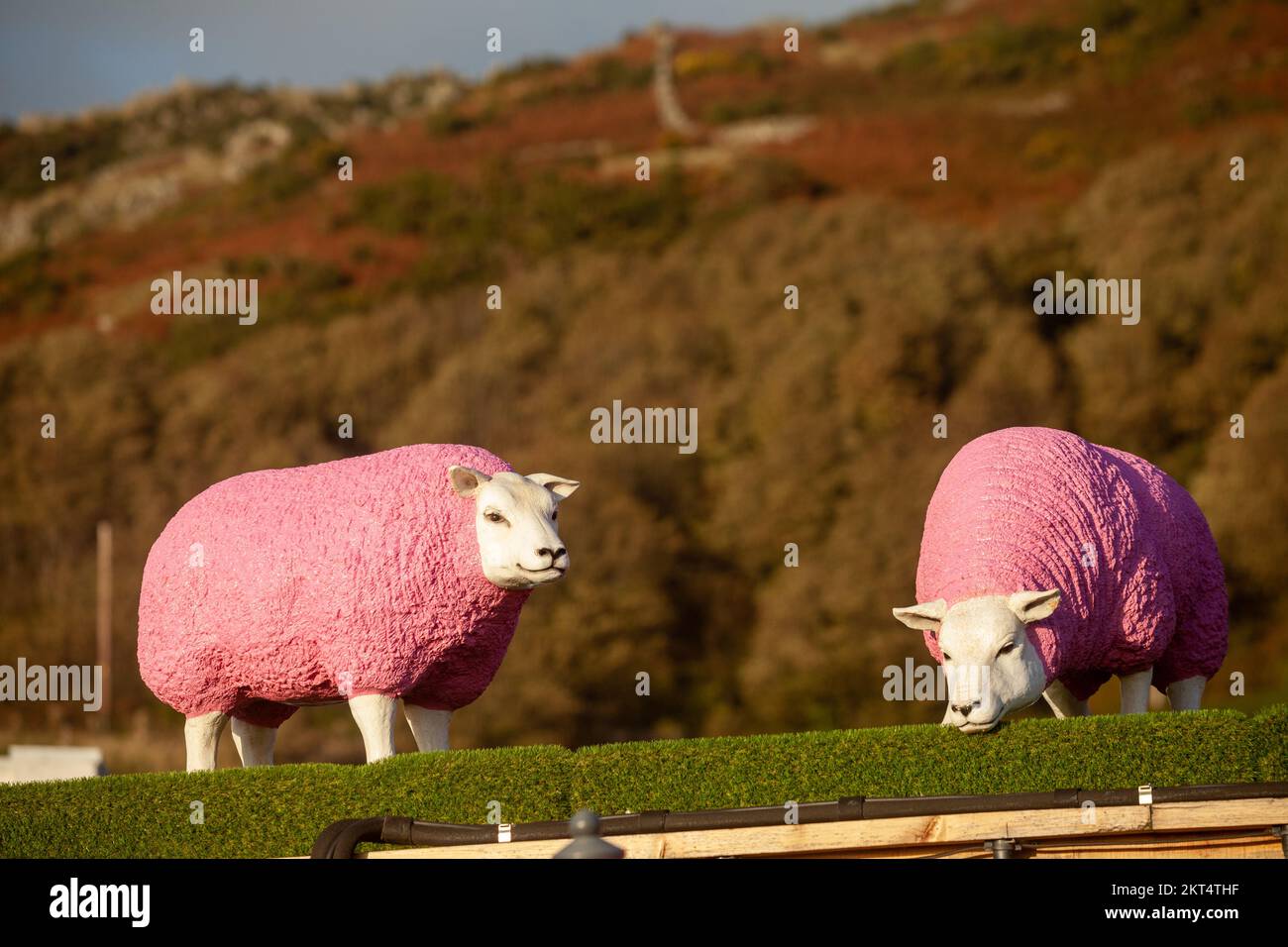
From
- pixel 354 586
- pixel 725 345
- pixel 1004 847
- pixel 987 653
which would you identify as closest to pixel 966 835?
pixel 1004 847

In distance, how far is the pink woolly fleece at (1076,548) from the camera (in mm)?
13992

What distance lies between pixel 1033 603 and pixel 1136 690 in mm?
2130

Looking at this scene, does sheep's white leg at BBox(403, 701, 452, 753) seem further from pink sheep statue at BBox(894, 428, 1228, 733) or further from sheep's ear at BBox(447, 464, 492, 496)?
pink sheep statue at BBox(894, 428, 1228, 733)

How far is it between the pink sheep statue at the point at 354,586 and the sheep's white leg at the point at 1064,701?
14.7 ft

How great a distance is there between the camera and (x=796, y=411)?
42.2 m

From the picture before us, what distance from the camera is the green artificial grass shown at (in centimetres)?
1245

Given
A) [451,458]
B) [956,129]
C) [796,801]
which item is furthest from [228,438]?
[796,801]

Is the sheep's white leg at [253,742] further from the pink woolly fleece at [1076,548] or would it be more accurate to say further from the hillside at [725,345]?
the hillside at [725,345]

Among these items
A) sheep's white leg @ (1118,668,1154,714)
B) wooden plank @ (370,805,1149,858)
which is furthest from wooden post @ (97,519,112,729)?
wooden plank @ (370,805,1149,858)

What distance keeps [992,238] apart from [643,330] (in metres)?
9.02

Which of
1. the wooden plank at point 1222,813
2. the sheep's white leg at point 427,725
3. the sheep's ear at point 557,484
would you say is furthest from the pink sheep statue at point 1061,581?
the sheep's white leg at point 427,725

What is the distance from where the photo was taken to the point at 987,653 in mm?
13078

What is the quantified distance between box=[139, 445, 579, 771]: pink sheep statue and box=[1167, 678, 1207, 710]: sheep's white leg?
5.41 metres
